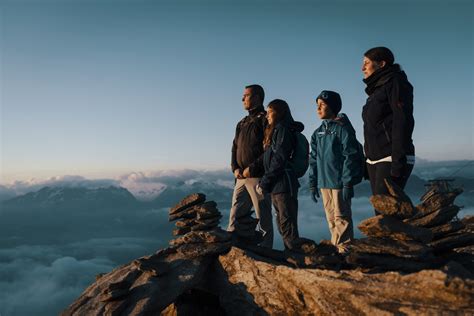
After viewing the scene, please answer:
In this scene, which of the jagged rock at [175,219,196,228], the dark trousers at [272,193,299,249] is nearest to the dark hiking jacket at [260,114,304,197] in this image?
the dark trousers at [272,193,299,249]

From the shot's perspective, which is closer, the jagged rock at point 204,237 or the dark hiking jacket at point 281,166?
the jagged rock at point 204,237

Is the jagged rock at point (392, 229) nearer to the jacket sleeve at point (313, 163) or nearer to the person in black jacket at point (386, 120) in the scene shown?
the person in black jacket at point (386, 120)

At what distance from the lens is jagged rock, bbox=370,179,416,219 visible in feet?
24.1

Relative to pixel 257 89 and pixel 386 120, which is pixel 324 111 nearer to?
pixel 386 120

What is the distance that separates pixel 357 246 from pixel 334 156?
2.76 metres

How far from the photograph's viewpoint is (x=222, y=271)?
9367 mm

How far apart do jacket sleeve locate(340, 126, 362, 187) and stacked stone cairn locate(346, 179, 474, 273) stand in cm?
133

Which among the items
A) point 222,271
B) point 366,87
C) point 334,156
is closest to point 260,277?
point 222,271

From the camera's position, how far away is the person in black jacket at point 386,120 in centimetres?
744

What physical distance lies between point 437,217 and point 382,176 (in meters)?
1.35

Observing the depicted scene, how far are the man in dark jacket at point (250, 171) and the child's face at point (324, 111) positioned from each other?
194 cm

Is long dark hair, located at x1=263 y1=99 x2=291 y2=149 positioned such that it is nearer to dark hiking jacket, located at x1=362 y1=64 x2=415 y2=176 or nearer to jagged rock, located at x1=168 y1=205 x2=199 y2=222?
dark hiking jacket, located at x1=362 y1=64 x2=415 y2=176

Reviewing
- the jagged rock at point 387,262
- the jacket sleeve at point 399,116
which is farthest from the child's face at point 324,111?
the jagged rock at point 387,262

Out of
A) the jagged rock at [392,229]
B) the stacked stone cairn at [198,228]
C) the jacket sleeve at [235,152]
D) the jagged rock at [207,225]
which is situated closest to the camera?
the jagged rock at [392,229]
